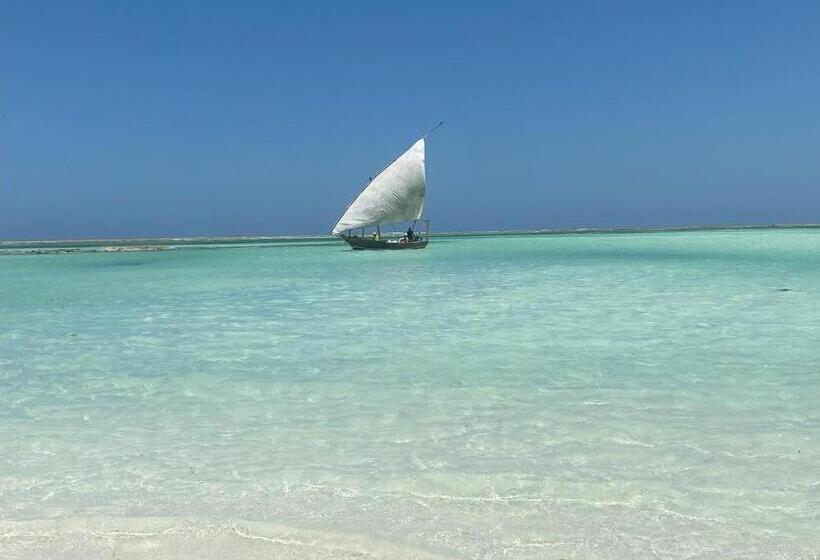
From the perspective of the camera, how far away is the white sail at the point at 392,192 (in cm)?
4859

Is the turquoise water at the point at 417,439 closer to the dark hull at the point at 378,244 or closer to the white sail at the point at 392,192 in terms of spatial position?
the white sail at the point at 392,192

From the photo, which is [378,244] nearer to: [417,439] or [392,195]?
[392,195]

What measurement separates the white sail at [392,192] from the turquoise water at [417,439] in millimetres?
36875

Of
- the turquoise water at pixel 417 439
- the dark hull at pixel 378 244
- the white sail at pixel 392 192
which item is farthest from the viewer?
the dark hull at pixel 378 244

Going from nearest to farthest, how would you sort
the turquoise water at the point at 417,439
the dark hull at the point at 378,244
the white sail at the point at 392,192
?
1. the turquoise water at the point at 417,439
2. the white sail at the point at 392,192
3. the dark hull at the point at 378,244

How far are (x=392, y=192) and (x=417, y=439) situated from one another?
43.9 meters

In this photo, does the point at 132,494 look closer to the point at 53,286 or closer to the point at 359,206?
the point at 53,286

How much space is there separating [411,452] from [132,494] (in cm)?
192

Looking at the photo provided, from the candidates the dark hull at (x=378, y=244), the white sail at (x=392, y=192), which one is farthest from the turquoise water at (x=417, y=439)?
the dark hull at (x=378, y=244)

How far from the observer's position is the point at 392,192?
4856 cm

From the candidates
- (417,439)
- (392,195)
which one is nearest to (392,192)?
(392,195)

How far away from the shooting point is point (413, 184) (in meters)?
49.0

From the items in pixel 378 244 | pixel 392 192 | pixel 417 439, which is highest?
pixel 392 192

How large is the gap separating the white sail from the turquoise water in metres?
36.9
